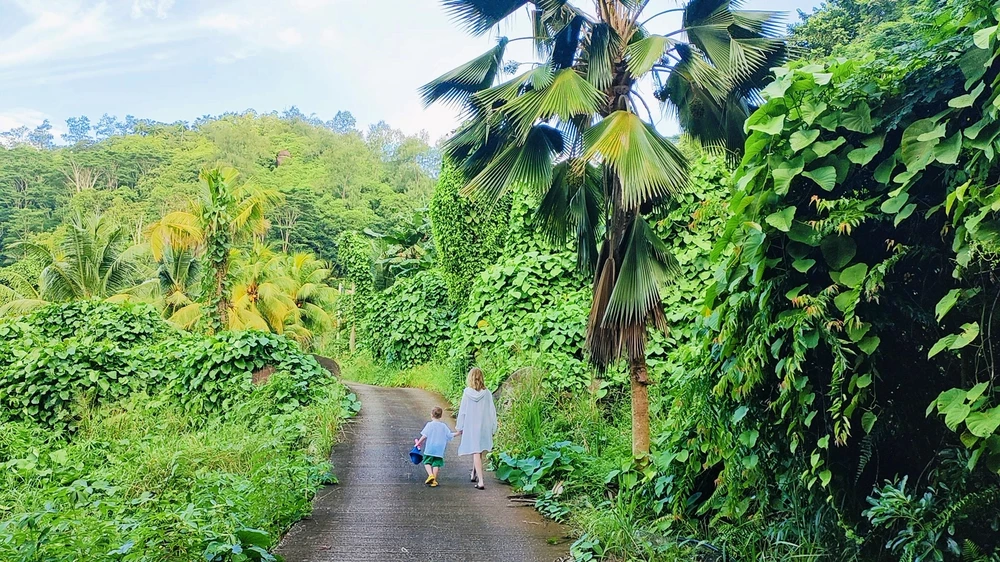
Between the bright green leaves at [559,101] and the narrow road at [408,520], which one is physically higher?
the bright green leaves at [559,101]

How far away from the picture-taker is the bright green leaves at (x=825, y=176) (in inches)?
146

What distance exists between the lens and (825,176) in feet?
12.3

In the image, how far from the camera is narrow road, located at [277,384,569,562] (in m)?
6.09

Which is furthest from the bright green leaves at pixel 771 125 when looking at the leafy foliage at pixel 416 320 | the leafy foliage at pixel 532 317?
the leafy foliage at pixel 416 320

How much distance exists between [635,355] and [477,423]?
93.3 inches

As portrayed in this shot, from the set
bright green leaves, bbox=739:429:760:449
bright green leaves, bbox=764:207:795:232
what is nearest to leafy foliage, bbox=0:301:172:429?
bright green leaves, bbox=739:429:760:449

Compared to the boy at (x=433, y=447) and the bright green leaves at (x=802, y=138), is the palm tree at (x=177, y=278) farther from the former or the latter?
the bright green leaves at (x=802, y=138)

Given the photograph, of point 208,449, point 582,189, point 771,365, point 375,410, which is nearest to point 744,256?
point 771,365

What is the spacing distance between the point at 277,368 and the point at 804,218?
11203mm

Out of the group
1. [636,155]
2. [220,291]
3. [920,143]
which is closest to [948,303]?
[920,143]

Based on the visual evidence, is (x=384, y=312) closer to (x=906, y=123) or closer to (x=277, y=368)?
(x=277, y=368)

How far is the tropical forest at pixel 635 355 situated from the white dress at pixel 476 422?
6.2 inches

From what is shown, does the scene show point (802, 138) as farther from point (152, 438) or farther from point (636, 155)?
point (152, 438)

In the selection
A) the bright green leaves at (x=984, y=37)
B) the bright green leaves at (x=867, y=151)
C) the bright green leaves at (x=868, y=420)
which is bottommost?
the bright green leaves at (x=868, y=420)
